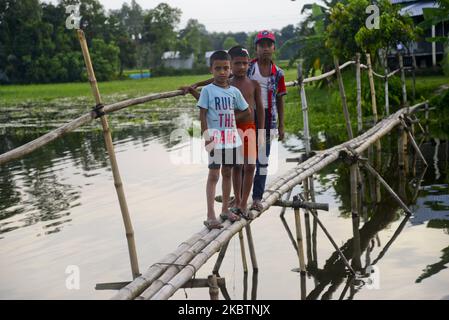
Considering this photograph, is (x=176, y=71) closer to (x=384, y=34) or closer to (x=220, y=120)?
(x=384, y=34)

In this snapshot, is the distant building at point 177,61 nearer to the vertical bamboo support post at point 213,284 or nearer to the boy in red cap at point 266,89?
the boy in red cap at point 266,89

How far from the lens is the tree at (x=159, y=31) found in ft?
190

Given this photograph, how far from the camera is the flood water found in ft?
22.0

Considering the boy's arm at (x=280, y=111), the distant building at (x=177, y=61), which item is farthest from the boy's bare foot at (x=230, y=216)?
the distant building at (x=177, y=61)

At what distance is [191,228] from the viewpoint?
28.3 feet

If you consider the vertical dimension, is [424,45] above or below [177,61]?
below

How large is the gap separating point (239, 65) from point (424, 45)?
1977 cm

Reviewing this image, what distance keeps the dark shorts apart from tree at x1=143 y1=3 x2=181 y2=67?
2134 inches

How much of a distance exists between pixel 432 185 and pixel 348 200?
1864 mm

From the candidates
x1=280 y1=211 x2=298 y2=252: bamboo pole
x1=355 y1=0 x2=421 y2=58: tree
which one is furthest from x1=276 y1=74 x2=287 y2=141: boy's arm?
x1=355 y1=0 x2=421 y2=58: tree

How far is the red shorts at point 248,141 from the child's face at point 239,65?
416 millimetres

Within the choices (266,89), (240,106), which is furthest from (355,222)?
(240,106)

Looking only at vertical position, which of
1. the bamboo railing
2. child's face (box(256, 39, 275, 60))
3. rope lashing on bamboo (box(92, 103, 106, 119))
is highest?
child's face (box(256, 39, 275, 60))

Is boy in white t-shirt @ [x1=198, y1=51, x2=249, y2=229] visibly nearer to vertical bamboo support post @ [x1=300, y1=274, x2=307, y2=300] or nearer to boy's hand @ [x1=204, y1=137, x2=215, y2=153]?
boy's hand @ [x1=204, y1=137, x2=215, y2=153]
